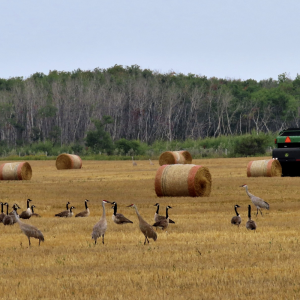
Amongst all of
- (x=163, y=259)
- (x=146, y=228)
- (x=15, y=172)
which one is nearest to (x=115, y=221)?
(x=146, y=228)

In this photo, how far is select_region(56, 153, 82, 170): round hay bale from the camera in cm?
5272

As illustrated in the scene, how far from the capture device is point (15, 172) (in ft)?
126

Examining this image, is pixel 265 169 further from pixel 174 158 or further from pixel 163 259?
pixel 163 259

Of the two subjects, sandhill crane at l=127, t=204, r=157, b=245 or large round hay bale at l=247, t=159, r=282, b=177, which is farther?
large round hay bale at l=247, t=159, r=282, b=177

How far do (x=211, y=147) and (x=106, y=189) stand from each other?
53539 mm

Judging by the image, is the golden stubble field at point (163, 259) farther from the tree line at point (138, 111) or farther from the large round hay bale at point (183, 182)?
the tree line at point (138, 111)

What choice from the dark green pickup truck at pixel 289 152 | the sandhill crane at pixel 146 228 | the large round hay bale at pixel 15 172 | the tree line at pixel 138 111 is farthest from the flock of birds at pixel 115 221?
the tree line at pixel 138 111

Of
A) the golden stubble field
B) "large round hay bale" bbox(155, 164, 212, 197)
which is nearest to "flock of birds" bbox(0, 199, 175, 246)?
the golden stubble field

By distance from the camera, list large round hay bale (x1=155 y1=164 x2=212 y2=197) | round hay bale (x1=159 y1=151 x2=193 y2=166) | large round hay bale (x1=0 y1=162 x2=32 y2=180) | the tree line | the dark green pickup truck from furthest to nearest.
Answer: the tree line, round hay bale (x1=159 y1=151 x2=193 y2=166), large round hay bale (x1=0 y1=162 x2=32 y2=180), the dark green pickup truck, large round hay bale (x1=155 y1=164 x2=212 y2=197)

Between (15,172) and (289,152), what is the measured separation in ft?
54.7

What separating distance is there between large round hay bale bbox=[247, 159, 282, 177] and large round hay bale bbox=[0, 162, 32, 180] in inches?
544

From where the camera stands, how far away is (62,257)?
40.5 ft

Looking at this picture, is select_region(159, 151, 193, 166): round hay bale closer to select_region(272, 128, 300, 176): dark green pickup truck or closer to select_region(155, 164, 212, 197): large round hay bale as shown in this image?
select_region(272, 128, 300, 176): dark green pickup truck

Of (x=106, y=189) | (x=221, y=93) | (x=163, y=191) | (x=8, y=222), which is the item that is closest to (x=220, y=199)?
(x=163, y=191)
